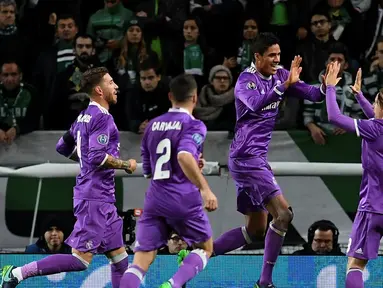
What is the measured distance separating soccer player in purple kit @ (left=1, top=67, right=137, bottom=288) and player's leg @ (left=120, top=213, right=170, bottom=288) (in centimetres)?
68

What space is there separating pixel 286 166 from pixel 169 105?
5.23 feet

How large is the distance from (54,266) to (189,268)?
1389mm

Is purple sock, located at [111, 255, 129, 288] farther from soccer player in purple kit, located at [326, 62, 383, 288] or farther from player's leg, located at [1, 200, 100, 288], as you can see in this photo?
soccer player in purple kit, located at [326, 62, 383, 288]

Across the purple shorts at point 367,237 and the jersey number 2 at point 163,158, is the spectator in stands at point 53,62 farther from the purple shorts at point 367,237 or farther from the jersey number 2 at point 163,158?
the purple shorts at point 367,237

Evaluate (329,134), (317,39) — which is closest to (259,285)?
(329,134)

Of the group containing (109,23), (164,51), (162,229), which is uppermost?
(109,23)

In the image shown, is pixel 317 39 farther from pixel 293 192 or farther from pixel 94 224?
pixel 94 224

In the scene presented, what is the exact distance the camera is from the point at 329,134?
14.6m

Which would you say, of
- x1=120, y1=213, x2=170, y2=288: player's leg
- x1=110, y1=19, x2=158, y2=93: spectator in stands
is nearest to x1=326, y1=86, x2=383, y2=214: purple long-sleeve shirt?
x1=120, y1=213, x2=170, y2=288: player's leg

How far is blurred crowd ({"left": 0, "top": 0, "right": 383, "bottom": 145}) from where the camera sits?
14.8 metres

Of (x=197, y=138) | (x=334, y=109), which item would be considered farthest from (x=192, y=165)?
(x=334, y=109)

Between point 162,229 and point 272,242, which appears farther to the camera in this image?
point 272,242

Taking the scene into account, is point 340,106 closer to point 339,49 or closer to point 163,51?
point 339,49

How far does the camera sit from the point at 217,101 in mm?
14906
